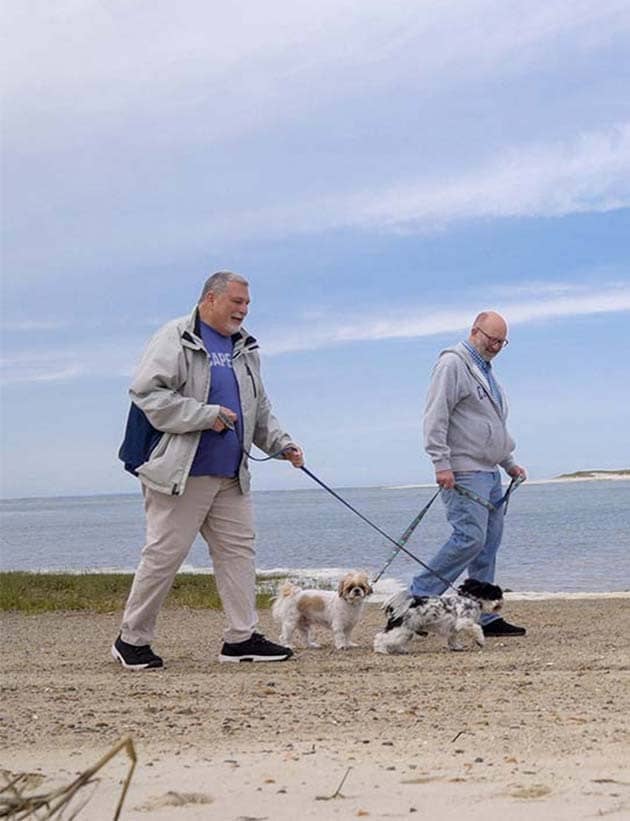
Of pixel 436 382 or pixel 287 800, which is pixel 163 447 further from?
pixel 287 800

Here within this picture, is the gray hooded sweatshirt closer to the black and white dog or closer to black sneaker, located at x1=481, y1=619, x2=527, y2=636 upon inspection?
the black and white dog

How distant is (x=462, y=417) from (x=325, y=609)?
65.3 inches

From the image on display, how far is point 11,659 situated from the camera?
7918 mm

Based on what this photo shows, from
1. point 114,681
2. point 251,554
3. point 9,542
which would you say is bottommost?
point 9,542

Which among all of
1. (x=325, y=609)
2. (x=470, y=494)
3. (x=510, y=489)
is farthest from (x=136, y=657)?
(x=510, y=489)

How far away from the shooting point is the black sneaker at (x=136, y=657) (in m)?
7.02

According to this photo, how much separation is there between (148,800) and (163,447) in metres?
3.28

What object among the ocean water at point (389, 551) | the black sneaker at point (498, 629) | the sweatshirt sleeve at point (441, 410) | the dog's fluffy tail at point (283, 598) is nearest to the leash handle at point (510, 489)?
the sweatshirt sleeve at point (441, 410)

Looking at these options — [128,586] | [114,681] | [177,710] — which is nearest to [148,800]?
[177,710]

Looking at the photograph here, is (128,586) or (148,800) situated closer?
(148,800)

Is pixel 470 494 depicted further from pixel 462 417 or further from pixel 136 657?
pixel 136 657

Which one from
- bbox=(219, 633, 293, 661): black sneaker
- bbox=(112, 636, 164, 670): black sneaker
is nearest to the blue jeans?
bbox=(219, 633, 293, 661): black sneaker

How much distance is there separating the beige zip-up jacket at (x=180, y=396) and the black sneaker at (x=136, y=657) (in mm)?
980

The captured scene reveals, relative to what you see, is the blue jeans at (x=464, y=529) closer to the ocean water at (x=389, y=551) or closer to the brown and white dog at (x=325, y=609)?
the brown and white dog at (x=325, y=609)
